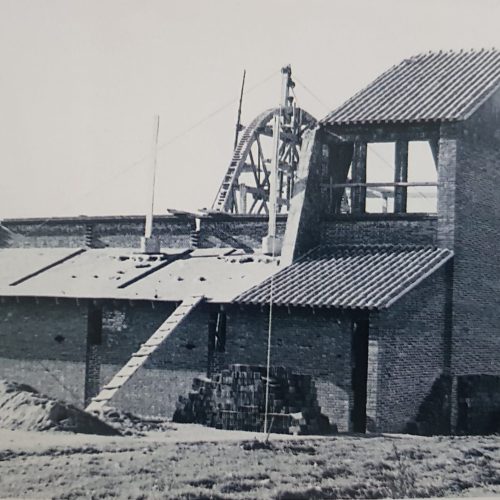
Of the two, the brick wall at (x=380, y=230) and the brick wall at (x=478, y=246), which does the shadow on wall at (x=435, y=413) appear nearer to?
the brick wall at (x=478, y=246)

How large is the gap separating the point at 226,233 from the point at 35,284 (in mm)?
6632

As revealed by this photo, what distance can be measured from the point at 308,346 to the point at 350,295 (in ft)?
4.92

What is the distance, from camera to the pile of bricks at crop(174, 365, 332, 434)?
68.5ft

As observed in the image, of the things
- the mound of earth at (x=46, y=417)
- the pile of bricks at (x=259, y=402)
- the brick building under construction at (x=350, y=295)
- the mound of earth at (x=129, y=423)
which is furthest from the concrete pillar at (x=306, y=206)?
the mound of earth at (x=46, y=417)

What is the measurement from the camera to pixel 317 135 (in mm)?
25672

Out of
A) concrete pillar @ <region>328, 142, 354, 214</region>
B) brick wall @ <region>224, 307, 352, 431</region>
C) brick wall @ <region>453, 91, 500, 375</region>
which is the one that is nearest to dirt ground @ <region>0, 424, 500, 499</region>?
brick wall @ <region>224, 307, 352, 431</region>

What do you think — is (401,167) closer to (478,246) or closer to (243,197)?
(478,246)

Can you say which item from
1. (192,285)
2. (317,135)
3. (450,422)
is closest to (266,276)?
(192,285)

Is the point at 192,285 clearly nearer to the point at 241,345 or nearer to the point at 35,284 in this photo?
the point at 241,345

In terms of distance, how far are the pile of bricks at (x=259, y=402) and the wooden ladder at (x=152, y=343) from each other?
6.46 feet

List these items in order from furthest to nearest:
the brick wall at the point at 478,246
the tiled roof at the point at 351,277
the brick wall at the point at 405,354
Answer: the brick wall at the point at 478,246
the tiled roof at the point at 351,277
the brick wall at the point at 405,354

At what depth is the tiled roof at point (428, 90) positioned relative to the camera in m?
24.6

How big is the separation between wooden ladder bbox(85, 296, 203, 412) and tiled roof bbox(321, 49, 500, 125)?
6.04m

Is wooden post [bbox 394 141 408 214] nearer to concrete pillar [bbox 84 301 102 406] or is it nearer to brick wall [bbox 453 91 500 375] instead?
brick wall [bbox 453 91 500 375]
